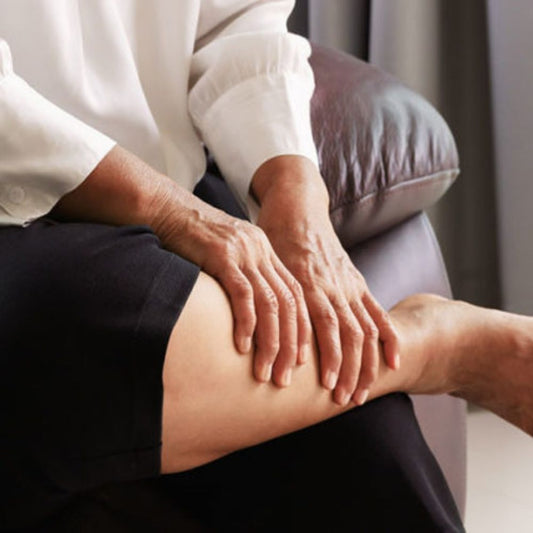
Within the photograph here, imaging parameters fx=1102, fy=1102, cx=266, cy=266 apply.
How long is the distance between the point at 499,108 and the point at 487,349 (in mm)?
1042

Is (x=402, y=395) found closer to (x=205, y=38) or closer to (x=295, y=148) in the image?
(x=295, y=148)

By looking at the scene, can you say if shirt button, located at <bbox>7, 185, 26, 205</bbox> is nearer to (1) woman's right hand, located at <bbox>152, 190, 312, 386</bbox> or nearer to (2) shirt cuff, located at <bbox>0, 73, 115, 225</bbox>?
(2) shirt cuff, located at <bbox>0, 73, 115, 225</bbox>

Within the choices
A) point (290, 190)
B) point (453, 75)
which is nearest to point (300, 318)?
point (290, 190)

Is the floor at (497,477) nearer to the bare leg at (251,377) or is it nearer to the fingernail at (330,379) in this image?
the bare leg at (251,377)

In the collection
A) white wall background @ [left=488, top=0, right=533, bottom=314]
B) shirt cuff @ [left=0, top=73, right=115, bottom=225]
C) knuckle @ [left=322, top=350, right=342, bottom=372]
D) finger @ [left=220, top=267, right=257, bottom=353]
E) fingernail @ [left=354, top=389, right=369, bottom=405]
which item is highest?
shirt cuff @ [left=0, top=73, right=115, bottom=225]

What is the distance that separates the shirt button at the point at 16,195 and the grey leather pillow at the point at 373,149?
15.4 inches

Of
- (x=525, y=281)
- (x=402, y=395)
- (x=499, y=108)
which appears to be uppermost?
(x=402, y=395)

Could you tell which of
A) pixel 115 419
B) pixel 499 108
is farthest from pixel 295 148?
pixel 499 108

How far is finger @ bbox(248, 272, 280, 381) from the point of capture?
35.1 inches

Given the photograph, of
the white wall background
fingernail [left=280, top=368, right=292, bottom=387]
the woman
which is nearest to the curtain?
the white wall background

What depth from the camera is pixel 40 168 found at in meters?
0.98

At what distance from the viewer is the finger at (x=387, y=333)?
986mm

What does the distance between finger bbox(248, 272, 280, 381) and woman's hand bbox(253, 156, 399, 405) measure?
5 centimetres

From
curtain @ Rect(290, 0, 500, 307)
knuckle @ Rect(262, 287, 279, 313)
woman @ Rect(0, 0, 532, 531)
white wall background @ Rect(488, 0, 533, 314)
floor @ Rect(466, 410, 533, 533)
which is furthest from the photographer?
curtain @ Rect(290, 0, 500, 307)
